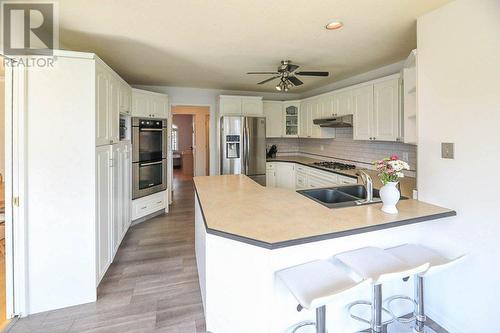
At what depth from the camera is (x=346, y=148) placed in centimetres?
471

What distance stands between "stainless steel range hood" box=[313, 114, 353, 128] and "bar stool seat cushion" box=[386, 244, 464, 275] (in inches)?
105

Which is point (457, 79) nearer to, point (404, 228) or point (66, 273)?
point (404, 228)

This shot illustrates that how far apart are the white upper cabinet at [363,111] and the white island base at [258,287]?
2.24 metres

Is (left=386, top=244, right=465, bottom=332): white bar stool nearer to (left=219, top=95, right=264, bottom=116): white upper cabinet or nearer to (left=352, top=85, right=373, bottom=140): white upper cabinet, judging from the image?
(left=352, top=85, right=373, bottom=140): white upper cabinet

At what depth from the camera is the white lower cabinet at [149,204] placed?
13.8 feet

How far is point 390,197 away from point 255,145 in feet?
11.3

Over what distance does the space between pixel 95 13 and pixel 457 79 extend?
9.34 ft

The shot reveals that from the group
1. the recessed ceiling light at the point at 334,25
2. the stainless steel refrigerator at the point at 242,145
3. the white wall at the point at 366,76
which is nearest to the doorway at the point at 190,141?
the stainless steel refrigerator at the point at 242,145

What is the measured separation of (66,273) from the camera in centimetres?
221

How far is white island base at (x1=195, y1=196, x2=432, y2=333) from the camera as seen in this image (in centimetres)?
159

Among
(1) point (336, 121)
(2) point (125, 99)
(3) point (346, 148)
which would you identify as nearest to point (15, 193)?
(2) point (125, 99)

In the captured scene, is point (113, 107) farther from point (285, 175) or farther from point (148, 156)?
point (285, 175)

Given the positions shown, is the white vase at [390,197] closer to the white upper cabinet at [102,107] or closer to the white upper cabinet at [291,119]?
the white upper cabinet at [102,107]

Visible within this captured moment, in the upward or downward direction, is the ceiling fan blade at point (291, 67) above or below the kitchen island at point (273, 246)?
above
